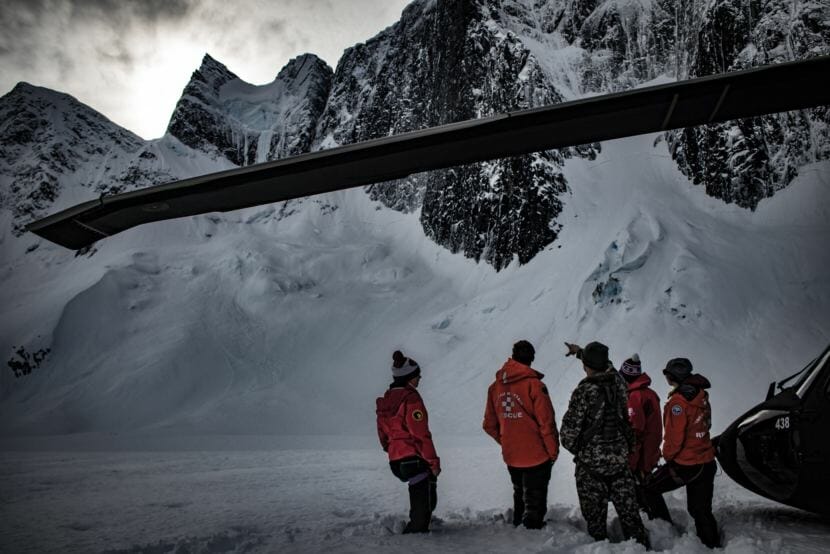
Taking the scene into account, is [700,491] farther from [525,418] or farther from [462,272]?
[462,272]

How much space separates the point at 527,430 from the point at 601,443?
27.4 inches

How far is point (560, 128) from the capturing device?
2.99 metres

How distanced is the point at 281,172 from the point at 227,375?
30.5 meters

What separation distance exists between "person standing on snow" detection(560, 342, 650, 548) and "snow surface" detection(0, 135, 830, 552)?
1.49 feet

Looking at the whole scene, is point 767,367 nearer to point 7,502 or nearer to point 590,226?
point 590,226

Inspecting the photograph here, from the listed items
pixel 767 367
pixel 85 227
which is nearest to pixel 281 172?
pixel 85 227

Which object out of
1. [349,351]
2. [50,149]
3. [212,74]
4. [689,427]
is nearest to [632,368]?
[689,427]

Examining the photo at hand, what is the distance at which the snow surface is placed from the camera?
6.02 meters

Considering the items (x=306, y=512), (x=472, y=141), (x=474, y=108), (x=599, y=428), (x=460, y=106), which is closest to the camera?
(x=472, y=141)

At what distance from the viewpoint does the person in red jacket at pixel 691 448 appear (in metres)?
4.73

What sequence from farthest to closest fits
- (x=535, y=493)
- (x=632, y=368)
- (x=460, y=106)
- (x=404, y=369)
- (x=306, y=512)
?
(x=460, y=106) → (x=306, y=512) → (x=632, y=368) → (x=404, y=369) → (x=535, y=493)

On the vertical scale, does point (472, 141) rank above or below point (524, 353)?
above

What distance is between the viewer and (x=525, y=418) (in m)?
4.95

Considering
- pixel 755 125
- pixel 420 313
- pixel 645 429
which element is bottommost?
pixel 645 429
